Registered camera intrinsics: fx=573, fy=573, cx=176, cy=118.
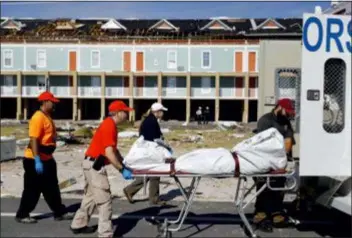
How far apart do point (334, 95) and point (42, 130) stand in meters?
2.82

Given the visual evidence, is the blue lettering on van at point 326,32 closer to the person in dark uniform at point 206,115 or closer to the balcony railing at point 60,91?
the balcony railing at point 60,91

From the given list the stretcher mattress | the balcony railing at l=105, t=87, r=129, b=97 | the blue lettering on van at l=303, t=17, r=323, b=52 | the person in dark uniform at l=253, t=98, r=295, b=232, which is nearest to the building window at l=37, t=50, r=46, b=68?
the stretcher mattress

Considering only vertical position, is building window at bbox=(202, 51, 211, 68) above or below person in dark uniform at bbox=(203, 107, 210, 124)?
above

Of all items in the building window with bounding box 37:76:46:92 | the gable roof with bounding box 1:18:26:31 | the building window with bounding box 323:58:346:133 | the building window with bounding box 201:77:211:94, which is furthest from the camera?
the building window with bounding box 201:77:211:94

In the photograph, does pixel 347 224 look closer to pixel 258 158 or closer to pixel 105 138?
pixel 258 158

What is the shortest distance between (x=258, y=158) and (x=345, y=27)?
1.41 meters

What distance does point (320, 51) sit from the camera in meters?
4.90

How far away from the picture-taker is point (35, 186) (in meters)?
6.07

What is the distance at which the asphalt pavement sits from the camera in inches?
228

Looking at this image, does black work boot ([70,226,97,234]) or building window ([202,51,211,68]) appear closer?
black work boot ([70,226,97,234])

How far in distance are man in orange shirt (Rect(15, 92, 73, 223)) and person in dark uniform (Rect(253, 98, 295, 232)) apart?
2.08m

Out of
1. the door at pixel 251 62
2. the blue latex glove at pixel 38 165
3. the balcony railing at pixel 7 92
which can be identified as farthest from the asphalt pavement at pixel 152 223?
the door at pixel 251 62

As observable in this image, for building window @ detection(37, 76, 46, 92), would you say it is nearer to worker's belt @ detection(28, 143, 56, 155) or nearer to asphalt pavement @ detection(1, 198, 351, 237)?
worker's belt @ detection(28, 143, 56, 155)

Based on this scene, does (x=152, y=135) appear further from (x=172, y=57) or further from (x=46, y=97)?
(x=172, y=57)
